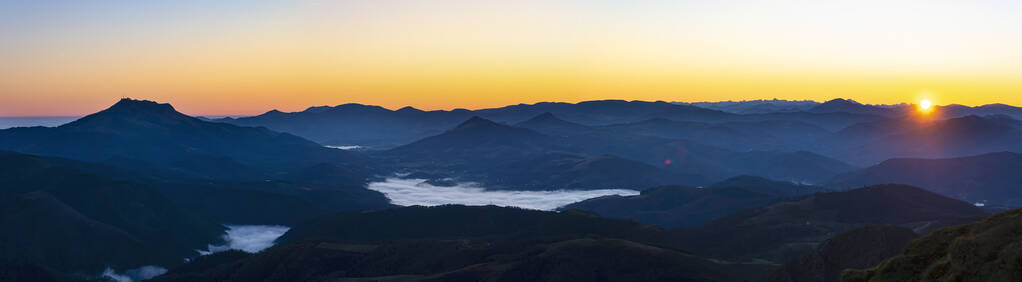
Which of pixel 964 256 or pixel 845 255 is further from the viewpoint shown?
pixel 845 255

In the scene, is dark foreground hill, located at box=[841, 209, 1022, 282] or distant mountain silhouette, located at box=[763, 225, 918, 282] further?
distant mountain silhouette, located at box=[763, 225, 918, 282]

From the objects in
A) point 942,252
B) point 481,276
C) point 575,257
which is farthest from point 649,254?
point 942,252

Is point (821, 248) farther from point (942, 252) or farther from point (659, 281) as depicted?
point (942, 252)

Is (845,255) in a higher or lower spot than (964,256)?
lower

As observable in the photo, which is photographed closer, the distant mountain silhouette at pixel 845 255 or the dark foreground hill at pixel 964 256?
the dark foreground hill at pixel 964 256
